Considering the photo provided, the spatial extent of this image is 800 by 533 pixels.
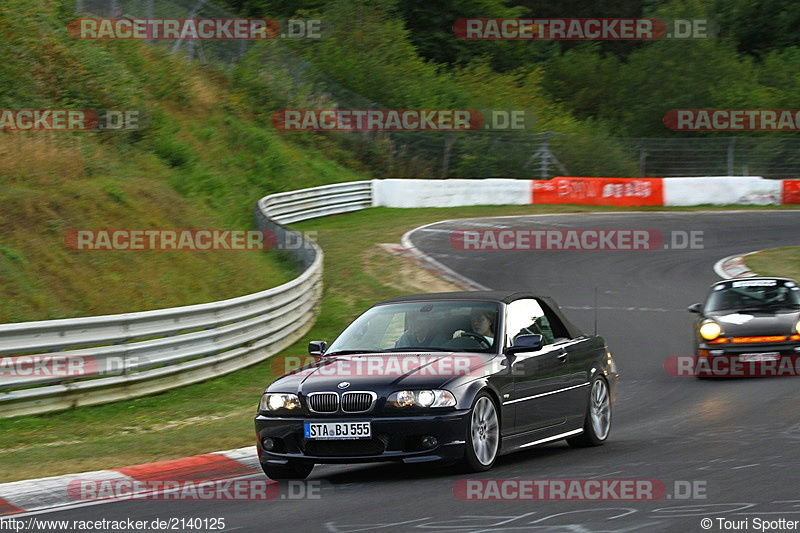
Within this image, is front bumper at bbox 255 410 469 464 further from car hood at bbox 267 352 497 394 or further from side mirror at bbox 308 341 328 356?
side mirror at bbox 308 341 328 356

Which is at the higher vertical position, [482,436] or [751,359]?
[482,436]

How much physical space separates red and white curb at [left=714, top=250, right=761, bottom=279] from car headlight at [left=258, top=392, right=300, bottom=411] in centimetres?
1832

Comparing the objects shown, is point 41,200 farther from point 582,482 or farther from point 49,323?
point 582,482

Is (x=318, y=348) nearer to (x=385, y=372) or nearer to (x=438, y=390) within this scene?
(x=385, y=372)

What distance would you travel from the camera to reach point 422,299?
9531mm

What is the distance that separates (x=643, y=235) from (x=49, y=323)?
22291 millimetres

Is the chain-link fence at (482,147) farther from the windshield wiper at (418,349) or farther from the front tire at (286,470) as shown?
the front tire at (286,470)

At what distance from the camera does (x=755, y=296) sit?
52.9ft

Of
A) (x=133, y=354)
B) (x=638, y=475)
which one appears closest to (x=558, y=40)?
(x=133, y=354)

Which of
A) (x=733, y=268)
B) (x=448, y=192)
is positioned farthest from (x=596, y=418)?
(x=448, y=192)

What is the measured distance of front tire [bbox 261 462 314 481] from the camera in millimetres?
8359

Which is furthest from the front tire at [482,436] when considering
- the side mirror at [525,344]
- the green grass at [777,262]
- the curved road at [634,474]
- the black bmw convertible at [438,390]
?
the green grass at [777,262]

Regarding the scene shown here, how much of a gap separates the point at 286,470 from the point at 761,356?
872cm

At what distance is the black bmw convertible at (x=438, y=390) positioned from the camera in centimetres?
805
